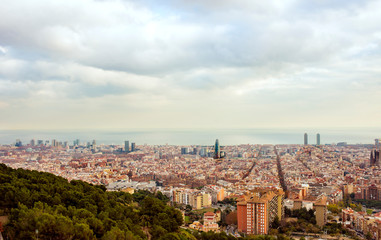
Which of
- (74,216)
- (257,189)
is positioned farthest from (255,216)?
(74,216)

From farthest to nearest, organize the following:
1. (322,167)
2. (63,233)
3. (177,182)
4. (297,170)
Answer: (322,167)
(297,170)
(177,182)
(63,233)

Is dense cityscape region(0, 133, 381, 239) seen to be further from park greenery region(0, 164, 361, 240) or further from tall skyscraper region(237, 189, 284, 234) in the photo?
park greenery region(0, 164, 361, 240)

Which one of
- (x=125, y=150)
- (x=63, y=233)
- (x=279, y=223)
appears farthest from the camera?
(x=125, y=150)

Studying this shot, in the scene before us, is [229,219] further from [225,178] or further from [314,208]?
[225,178]

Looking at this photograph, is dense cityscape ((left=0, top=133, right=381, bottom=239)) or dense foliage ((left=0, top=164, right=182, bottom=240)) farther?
→ dense cityscape ((left=0, top=133, right=381, bottom=239))

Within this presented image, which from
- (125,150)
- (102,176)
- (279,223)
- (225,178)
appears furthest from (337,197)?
(125,150)

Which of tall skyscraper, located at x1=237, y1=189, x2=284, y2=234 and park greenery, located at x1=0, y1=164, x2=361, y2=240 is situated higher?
park greenery, located at x1=0, y1=164, x2=361, y2=240

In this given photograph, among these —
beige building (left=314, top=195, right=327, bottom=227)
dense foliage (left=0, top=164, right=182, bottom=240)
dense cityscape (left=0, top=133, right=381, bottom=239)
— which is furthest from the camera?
beige building (left=314, top=195, right=327, bottom=227)

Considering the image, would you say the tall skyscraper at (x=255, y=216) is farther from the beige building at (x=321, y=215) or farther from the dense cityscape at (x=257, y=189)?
the beige building at (x=321, y=215)

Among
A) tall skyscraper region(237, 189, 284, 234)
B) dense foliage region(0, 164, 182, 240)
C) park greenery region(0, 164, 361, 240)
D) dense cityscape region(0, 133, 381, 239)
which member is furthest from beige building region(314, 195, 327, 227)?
dense foliage region(0, 164, 182, 240)
